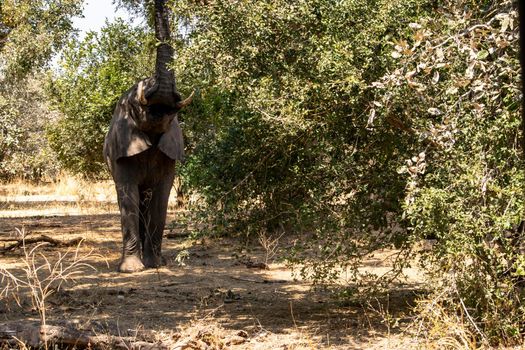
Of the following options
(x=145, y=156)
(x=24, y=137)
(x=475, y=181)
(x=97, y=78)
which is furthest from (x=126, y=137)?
(x=24, y=137)

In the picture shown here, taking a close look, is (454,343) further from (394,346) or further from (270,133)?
(270,133)

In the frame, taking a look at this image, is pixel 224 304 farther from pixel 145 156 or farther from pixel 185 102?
pixel 145 156

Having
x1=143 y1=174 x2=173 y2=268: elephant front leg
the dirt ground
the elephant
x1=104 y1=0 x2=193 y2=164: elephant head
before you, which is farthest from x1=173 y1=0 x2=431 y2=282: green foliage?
x1=143 y1=174 x2=173 y2=268: elephant front leg

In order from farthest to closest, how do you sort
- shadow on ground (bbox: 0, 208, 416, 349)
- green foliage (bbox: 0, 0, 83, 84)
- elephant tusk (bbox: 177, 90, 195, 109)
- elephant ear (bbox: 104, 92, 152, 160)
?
1. green foliage (bbox: 0, 0, 83, 84)
2. elephant ear (bbox: 104, 92, 152, 160)
3. elephant tusk (bbox: 177, 90, 195, 109)
4. shadow on ground (bbox: 0, 208, 416, 349)

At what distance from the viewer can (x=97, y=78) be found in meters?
20.3

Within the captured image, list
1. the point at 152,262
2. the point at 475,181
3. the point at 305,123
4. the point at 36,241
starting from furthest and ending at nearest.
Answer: the point at 36,241
the point at 152,262
the point at 305,123
the point at 475,181

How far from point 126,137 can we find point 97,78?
30.0ft

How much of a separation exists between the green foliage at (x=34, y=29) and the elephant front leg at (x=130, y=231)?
9126 mm

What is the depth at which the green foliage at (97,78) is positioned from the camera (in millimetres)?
19891

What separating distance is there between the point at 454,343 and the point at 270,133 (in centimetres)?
253

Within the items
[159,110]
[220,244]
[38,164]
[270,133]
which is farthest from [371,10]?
[38,164]

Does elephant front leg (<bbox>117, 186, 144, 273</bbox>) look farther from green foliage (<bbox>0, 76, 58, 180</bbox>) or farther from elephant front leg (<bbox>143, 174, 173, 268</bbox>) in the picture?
green foliage (<bbox>0, 76, 58, 180</bbox>)

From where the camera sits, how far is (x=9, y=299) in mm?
9094

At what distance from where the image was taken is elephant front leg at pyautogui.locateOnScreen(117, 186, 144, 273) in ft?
38.0
